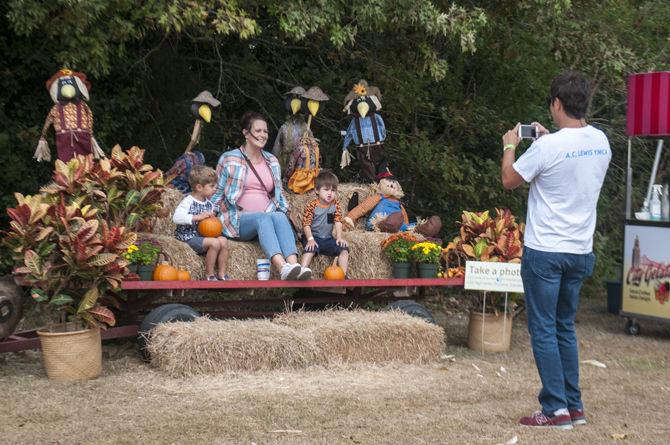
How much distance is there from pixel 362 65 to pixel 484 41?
59.0 inches

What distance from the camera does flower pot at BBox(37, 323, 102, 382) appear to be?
20.1 feet

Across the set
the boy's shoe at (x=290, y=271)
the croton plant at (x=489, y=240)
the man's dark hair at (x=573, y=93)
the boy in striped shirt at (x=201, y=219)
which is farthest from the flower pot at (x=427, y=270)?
the man's dark hair at (x=573, y=93)

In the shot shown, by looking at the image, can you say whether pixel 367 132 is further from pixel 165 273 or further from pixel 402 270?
pixel 165 273

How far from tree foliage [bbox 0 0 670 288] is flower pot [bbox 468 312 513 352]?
2.54 metres

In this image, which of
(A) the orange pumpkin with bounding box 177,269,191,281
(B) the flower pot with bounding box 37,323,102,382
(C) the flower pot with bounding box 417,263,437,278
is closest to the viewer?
(B) the flower pot with bounding box 37,323,102,382

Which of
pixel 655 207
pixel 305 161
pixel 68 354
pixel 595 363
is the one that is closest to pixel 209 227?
pixel 68 354

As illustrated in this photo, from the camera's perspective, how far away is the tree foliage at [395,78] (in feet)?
31.4

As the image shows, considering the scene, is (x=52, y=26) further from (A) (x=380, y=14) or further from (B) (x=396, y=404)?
(B) (x=396, y=404)

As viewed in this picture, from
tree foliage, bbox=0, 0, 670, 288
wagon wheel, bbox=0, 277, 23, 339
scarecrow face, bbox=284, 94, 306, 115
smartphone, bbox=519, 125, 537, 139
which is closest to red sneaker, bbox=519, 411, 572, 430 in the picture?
smartphone, bbox=519, 125, 537, 139

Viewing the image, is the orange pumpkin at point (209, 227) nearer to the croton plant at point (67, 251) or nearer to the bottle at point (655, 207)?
the croton plant at point (67, 251)

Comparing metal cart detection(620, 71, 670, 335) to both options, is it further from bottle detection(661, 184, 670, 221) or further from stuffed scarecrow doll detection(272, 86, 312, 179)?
stuffed scarecrow doll detection(272, 86, 312, 179)

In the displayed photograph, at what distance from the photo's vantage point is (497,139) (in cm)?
1169

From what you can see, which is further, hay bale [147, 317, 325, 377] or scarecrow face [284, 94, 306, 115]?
scarecrow face [284, 94, 306, 115]

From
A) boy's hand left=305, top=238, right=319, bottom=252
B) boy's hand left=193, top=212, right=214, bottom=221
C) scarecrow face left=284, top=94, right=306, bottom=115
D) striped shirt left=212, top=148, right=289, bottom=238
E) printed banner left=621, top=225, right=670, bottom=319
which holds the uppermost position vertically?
scarecrow face left=284, top=94, right=306, bottom=115
